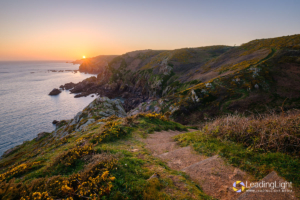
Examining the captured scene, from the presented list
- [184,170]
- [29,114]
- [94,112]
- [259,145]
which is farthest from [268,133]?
[29,114]

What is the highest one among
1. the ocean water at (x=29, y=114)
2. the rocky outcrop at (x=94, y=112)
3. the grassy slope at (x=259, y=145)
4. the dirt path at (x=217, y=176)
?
the grassy slope at (x=259, y=145)

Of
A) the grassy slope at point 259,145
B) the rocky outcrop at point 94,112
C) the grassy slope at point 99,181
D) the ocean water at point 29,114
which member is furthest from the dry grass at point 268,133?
the ocean water at point 29,114

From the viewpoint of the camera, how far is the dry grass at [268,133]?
6.56 metres

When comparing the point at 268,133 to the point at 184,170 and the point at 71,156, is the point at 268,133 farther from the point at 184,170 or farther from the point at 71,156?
the point at 71,156

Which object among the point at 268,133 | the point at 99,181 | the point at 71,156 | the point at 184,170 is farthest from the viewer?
the point at 71,156

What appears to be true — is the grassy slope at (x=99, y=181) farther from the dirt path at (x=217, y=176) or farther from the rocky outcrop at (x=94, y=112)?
A: the rocky outcrop at (x=94, y=112)

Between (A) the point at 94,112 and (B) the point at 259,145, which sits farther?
(A) the point at 94,112

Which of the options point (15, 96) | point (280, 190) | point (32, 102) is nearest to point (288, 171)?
point (280, 190)

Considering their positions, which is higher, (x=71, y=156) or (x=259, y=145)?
(x=259, y=145)

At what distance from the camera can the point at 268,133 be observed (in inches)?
294

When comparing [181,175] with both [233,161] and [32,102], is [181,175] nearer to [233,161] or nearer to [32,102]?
[233,161]

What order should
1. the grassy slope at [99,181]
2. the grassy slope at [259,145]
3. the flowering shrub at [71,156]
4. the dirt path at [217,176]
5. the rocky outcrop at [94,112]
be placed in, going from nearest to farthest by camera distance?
the grassy slope at [99,181], the dirt path at [217,176], the grassy slope at [259,145], the flowering shrub at [71,156], the rocky outcrop at [94,112]

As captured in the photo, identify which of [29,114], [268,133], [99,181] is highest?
[268,133]

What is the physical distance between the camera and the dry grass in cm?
656
